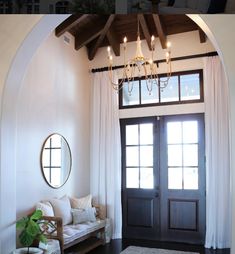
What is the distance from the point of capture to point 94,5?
838mm

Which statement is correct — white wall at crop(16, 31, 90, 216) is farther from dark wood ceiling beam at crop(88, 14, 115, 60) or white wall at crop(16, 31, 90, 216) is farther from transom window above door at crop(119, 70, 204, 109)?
transom window above door at crop(119, 70, 204, 109)

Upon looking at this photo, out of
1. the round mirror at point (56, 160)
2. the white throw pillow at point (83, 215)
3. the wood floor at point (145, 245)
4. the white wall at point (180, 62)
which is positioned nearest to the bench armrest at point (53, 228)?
the white throw pillow at point (83, 215)

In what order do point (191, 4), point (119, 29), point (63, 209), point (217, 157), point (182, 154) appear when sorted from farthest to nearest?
point (119, 29) → point (182, 154) → point (217, 157) → point (63, 209) → point (191, 4)

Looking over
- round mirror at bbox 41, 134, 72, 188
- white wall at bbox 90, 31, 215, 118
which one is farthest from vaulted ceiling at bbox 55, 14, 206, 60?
round mirror at bbox 41, 134, 72, 188

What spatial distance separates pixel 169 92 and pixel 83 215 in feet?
8.59

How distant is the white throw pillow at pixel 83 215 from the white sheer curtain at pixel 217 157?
188 centimetres

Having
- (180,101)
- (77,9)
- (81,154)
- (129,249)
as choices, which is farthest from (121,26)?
(77,9)

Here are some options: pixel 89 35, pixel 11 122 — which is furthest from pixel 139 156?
pixel 11 122

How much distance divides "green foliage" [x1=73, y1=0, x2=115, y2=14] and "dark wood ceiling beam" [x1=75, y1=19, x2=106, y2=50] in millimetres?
4924

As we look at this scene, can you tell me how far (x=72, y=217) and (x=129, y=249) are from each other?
3.45 ft

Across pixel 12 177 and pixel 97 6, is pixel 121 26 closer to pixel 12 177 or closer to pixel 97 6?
pixel 12 177

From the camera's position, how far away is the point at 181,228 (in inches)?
221

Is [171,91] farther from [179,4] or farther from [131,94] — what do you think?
[179,4]

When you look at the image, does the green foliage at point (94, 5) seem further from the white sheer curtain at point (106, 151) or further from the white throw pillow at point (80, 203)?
the white sheer curtain at point (106, 151)
